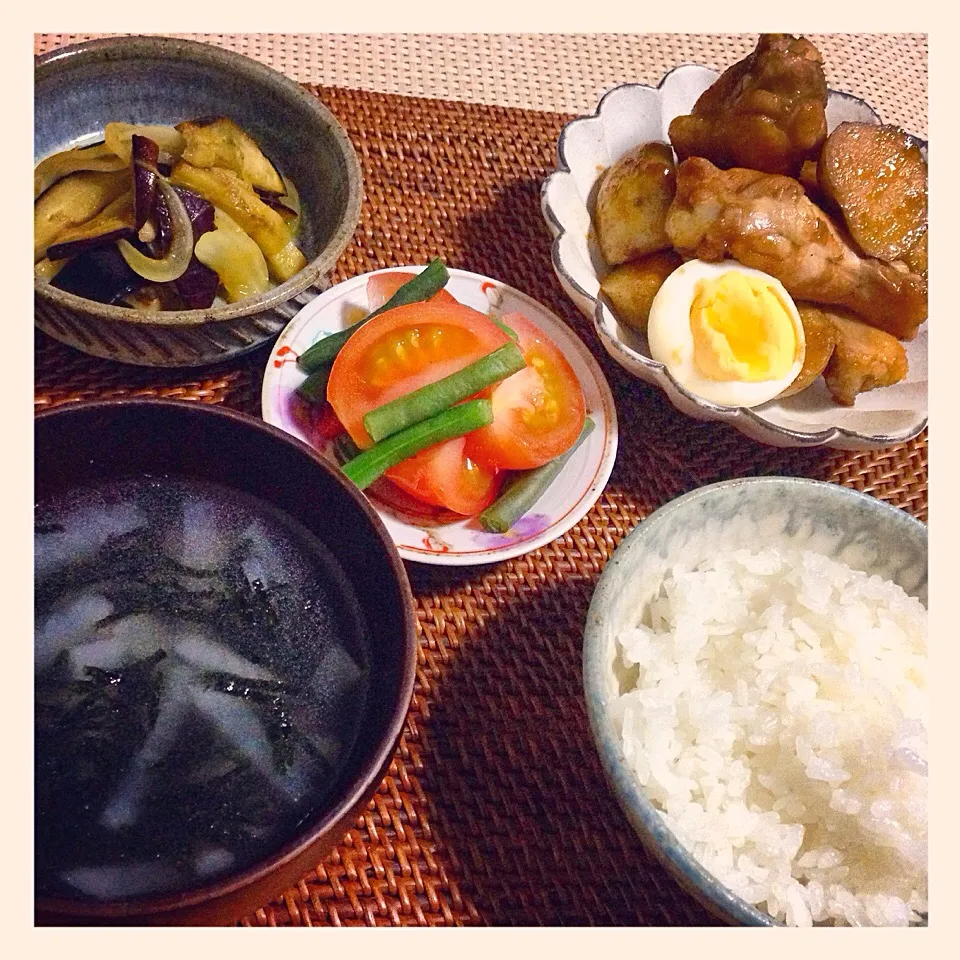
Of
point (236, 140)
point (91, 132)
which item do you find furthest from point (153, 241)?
point (91, 132)

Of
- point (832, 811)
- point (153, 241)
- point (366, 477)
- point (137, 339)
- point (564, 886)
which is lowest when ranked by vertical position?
point (564, 886)

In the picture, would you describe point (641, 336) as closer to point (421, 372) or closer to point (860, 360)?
point (860, 360)

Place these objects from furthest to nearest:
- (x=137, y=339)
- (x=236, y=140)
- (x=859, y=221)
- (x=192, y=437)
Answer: (x=859, y=221), (x=236, y=140), (x=137, y=339), (x=192, y=437)

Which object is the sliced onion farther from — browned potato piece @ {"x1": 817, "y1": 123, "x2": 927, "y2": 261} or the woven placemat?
browned potato piece @ {"x1": 817, "y1": 123, "x2": 927, "y2": 261}

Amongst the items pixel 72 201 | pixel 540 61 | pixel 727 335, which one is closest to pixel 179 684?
pixel 72 201

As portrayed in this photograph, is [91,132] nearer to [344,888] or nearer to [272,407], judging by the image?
[272,407]
